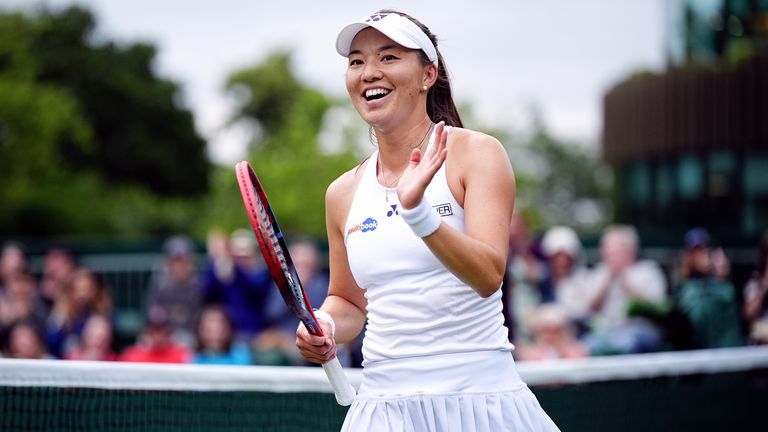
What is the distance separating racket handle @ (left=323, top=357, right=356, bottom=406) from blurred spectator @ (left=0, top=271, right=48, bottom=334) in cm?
828

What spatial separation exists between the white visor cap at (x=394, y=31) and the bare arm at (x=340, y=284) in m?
0.51

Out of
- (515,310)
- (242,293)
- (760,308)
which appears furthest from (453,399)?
Answer: (242,293)

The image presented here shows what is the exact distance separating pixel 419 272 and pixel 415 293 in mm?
65

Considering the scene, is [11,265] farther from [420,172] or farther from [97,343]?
[420,172]

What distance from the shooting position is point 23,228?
55.6m

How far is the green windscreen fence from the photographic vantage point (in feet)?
17.0

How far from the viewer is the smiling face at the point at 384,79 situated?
3.71 meters

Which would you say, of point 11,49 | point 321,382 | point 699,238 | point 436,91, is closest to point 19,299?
point 699,238

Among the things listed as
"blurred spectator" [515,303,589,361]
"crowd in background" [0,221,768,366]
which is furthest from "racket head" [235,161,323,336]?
"blurred spectator" [515,303,589,361]

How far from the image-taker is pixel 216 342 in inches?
390

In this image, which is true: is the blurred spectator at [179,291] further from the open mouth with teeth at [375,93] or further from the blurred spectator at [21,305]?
the open mouth with teeth at [375,93]

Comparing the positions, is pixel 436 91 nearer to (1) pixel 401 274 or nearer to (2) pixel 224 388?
(1) pixel 401 274

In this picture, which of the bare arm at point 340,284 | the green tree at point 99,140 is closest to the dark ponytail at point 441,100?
the bare arm at point 340,284

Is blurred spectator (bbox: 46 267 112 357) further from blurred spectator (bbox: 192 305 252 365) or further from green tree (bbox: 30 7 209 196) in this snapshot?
green tree (bbox: 30 7 209 196)
